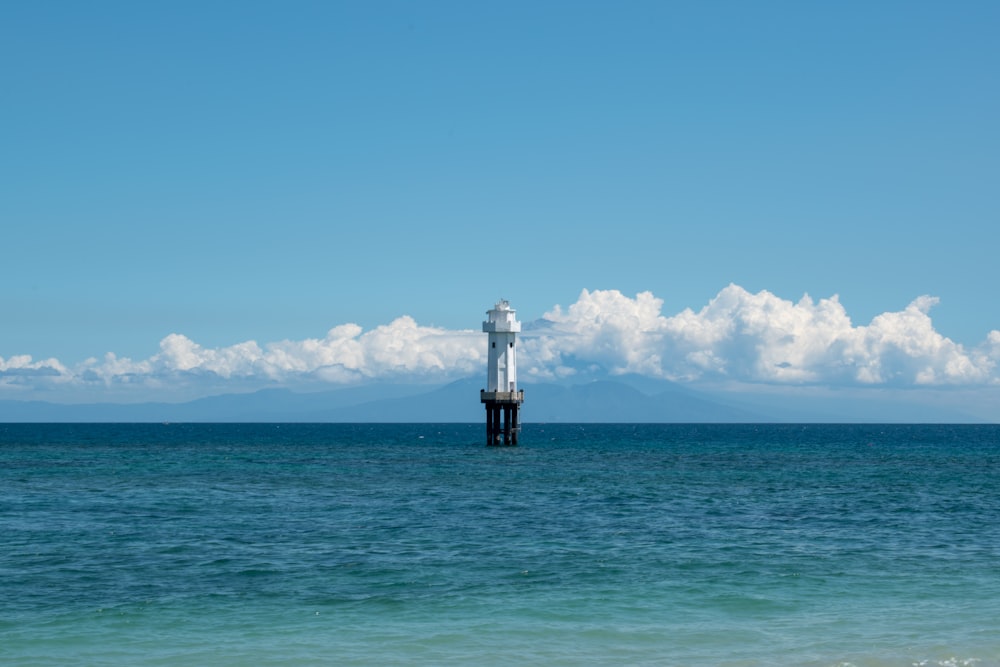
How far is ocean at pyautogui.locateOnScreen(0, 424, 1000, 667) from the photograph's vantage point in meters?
19.7

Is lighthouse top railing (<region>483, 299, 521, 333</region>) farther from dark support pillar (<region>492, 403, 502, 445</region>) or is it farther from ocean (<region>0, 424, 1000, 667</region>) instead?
ocean (<region>0, 424, 1000, 667</region>)

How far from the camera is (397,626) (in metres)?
21.3

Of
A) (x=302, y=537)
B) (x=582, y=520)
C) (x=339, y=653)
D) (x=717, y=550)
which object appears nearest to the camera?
(x=339, y=653)

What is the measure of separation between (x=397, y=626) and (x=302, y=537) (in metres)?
12.3

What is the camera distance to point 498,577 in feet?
85.4

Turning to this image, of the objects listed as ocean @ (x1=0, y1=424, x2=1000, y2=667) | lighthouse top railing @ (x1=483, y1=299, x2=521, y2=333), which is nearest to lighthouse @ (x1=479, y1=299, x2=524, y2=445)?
lighthouse top railing @ (x1=483, y1=299, x2=521, y2=333)

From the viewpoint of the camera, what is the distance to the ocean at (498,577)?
1972 cm

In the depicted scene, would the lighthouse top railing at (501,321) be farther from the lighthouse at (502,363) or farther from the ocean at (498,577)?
the ocean at (498,577)

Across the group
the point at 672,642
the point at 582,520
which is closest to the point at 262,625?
the point at 672,642

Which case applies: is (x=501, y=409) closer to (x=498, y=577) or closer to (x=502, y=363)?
(x=502, y=363)

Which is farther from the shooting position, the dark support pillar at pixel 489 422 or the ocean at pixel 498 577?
the dark support pillar at pixel 489 422

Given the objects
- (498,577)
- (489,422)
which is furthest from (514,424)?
(498,577)

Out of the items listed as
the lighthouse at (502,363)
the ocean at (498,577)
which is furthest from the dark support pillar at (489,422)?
the ocean at (498,577)

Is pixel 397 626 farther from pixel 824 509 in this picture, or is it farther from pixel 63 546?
pixel 824 509
